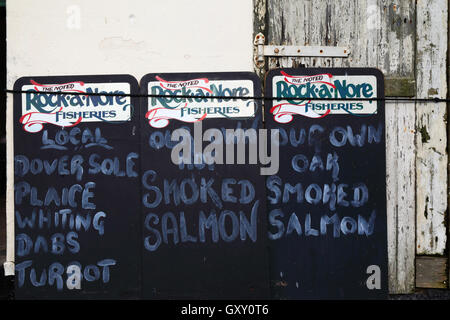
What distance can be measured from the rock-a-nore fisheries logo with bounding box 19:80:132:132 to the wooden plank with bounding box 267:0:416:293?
4.17 feet

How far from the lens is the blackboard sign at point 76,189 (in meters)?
2.87

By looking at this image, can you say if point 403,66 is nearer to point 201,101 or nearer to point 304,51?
point 304,51

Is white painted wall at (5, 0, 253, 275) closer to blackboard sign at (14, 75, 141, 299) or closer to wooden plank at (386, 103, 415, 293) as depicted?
blackboard sign at (14, 75, 141, 299)

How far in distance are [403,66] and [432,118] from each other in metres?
0.48

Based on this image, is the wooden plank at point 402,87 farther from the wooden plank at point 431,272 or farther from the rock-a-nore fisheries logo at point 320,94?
the wooden plank at point 431,272

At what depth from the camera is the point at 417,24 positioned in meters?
2.91

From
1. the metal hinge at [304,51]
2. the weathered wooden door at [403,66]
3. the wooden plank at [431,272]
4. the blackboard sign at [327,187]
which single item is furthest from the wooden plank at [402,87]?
the wooden plank at [431,272]

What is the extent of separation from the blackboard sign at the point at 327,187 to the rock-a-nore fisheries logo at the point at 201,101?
0.68 feet

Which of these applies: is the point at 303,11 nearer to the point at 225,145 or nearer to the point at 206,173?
the point at 225,145

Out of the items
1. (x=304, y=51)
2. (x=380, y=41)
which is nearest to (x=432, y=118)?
(x=380, y=41)

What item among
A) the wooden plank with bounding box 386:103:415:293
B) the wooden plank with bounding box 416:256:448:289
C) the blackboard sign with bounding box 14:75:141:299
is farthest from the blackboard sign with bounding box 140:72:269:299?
the wooden plank with bounding box 416:256:448:289

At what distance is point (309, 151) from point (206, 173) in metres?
0.84

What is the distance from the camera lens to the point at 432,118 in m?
2.92

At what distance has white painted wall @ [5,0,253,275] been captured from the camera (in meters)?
2.90
